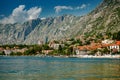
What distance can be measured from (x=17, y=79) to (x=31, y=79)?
2687mm

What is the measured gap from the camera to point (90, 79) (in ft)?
191

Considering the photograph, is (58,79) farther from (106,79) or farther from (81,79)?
(106,79)

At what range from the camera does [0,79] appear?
58.8 m

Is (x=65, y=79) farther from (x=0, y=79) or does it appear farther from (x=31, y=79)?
(x=0, y=79)

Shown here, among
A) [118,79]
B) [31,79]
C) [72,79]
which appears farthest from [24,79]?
[118,79]

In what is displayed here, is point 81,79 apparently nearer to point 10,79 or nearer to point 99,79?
point 99,79

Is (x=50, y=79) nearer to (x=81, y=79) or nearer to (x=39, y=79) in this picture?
(x=39, y=79)

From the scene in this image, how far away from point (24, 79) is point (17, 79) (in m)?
1.45

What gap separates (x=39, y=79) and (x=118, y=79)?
48.6 ft

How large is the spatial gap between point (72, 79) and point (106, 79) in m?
6.37

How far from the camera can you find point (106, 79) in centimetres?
5809

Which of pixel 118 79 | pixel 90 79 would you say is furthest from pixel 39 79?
pixel 118 79

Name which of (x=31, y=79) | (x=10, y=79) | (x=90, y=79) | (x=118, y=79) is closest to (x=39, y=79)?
(x=31, y=79)

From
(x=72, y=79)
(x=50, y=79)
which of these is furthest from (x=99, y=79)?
(x=50, y=79)
